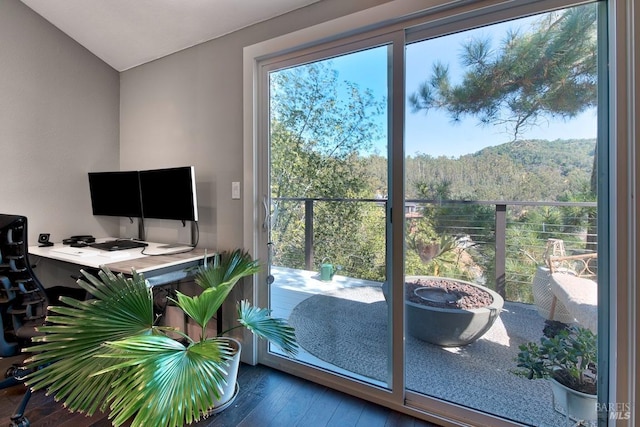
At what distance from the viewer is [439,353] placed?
153cm

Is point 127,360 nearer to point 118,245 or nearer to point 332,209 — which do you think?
point 332,209

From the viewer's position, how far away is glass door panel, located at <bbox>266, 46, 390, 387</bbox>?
1646 mm

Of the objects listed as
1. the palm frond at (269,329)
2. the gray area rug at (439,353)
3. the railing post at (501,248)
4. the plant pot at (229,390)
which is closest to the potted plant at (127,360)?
the palm frond at (269,329)

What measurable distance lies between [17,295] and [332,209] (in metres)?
1.67

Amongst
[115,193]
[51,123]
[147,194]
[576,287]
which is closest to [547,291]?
[576,287]

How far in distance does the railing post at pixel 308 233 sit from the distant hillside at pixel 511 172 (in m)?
0.64

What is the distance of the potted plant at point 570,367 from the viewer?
1.24m

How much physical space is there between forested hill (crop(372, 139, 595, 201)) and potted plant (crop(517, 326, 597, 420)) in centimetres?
64

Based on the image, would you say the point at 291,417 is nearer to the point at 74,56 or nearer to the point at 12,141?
the point at 12,141

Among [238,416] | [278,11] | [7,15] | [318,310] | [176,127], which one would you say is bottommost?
[238,416]

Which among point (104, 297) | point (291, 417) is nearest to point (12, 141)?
point (104, 297)

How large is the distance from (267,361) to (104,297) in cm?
115

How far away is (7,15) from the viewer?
79.5 inches

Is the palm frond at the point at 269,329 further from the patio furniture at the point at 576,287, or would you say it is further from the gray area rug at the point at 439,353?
the patio furniture at the point at 576,287
